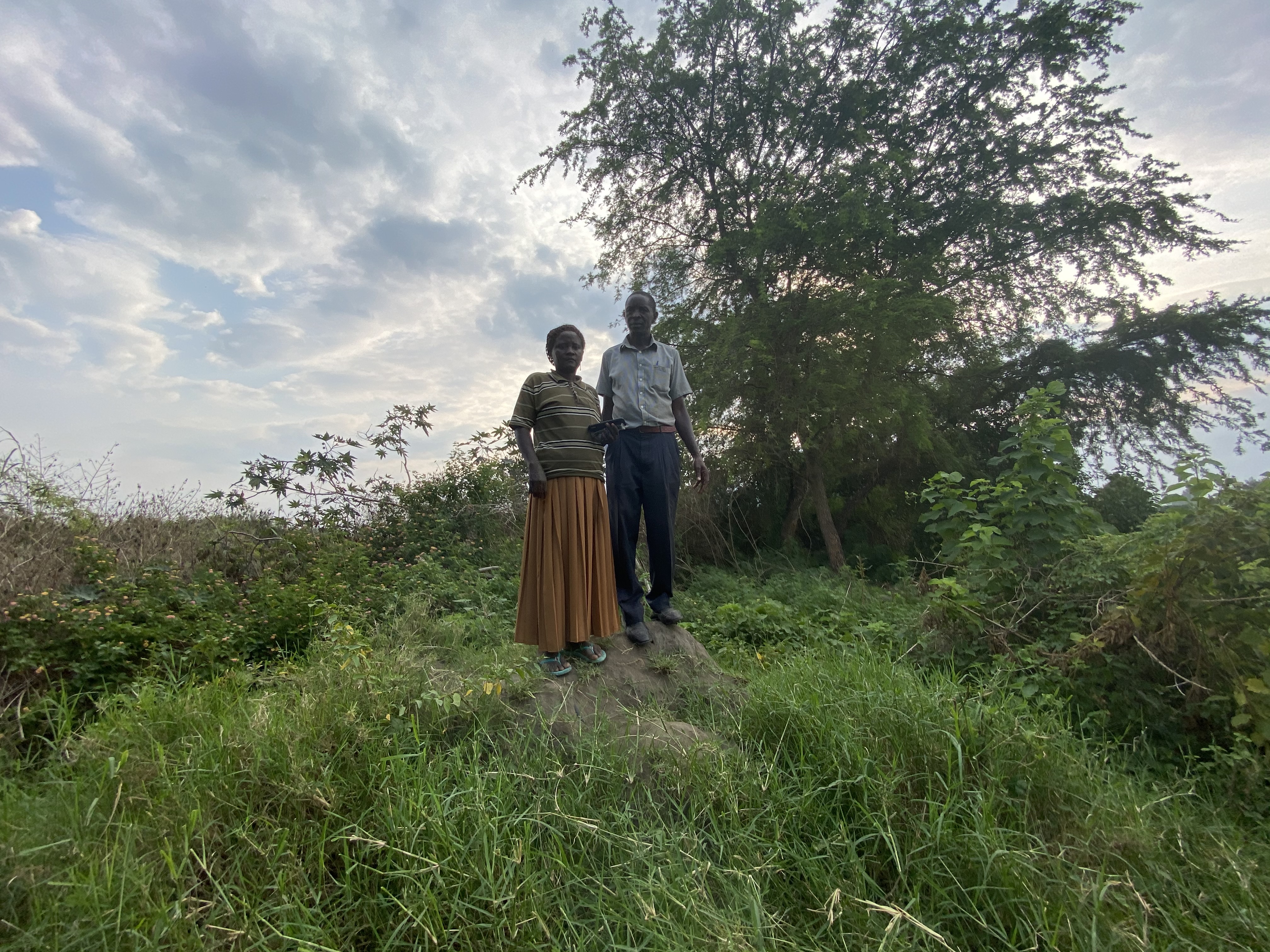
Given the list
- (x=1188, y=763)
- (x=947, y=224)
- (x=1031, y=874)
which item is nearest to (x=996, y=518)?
(x=1188, y=763)

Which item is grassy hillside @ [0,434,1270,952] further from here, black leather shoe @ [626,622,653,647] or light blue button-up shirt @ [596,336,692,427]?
light blue button-up shirt @ [596,336,692,427]

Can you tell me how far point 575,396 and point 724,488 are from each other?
Result: 25.2 feet

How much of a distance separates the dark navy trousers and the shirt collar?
0.55 m

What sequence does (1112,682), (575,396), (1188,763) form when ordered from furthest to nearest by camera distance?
(575,396) < (1112,682) < (1188,763)

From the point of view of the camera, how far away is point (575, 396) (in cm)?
364

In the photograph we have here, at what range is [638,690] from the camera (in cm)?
343

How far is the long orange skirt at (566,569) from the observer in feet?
11.4

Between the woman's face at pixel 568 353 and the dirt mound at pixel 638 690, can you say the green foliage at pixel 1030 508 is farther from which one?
the woman's face at pixel 568 353

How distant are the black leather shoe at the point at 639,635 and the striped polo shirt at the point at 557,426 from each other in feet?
3.16

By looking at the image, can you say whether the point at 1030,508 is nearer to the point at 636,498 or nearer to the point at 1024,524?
the point at 1024,524

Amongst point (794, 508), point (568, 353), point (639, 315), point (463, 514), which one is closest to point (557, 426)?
point (568, 353)

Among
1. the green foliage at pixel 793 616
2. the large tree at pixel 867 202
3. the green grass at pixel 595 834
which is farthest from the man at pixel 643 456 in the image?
the large tree at pixel 867 202

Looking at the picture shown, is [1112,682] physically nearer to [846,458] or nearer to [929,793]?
[929,793]

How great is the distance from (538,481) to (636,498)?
27.1 inches
